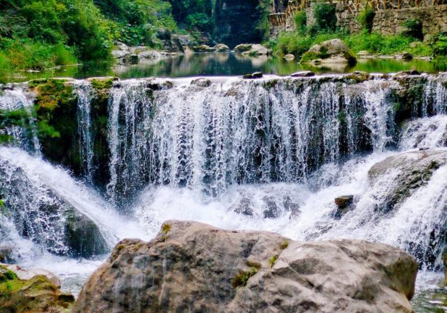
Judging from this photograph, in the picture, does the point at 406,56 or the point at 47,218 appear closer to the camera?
the point at 47,218

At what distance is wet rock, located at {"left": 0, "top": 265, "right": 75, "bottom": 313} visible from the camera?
6742mm

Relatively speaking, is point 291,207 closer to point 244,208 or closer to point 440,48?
point 244,208

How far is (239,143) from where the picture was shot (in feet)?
44.7

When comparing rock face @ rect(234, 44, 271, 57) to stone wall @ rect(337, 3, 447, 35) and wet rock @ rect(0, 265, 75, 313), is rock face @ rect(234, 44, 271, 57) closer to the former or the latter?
stone wall @ rect(337, 3, 447, 35)

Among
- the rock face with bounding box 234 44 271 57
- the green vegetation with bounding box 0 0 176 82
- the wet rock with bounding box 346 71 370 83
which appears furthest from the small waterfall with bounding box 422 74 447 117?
the rock face with bounding box 234 44 271 57

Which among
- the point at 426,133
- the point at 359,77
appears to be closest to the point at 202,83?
the point at 359,77

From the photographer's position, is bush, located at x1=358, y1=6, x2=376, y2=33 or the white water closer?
the white water

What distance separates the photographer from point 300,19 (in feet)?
124

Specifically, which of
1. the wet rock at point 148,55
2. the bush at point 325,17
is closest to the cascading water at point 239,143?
the wet rock at point 148,55

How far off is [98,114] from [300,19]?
85.0 feet

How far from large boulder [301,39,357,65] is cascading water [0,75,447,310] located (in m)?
10.3

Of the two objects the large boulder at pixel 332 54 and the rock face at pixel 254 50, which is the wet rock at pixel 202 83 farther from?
the rock face at pixel 254 50

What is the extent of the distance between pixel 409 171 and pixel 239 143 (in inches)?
163

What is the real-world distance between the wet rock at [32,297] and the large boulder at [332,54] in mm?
18094
